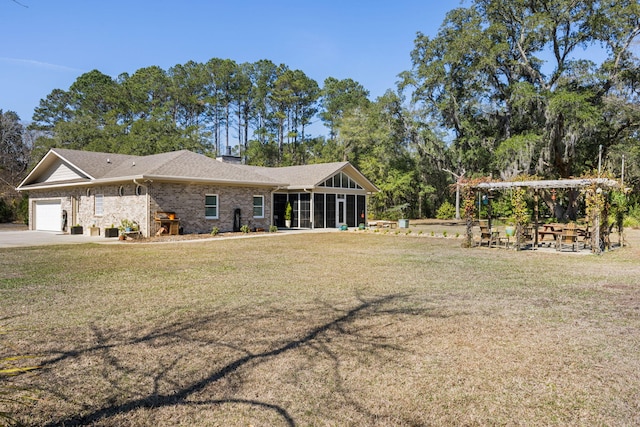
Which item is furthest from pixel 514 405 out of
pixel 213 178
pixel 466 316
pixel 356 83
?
pixel 356 83

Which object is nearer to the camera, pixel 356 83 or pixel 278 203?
pixel 278 203

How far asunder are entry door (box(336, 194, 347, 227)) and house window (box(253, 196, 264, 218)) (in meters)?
5.32

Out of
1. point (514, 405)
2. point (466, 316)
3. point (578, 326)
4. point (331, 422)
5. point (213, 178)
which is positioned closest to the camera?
point (331, 422)

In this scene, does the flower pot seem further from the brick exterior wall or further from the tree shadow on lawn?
the tree shadow on lawn

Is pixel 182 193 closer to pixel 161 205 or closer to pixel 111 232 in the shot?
pixel 161 205

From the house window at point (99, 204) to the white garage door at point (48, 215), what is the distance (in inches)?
149

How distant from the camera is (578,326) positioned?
5.05 meters

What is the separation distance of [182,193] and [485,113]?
69.2ft

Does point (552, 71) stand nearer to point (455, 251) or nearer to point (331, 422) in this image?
point (455, 251)

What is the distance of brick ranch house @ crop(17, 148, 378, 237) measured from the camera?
57.6ft

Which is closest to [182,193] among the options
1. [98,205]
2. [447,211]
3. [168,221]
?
[168,221]

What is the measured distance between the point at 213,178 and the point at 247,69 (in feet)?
115

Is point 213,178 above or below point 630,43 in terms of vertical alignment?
below

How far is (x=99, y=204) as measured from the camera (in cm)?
1948
